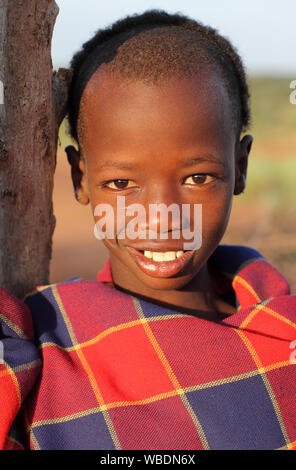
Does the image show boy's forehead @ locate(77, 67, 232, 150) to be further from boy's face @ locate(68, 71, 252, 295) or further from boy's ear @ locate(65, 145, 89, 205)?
boy's ear @ locate(65, 145, 89, 205)

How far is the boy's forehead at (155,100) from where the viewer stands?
1637mm

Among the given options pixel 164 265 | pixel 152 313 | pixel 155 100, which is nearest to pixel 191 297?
pixel 164 265

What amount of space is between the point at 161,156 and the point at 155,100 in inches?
6.7

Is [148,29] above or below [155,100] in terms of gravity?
above

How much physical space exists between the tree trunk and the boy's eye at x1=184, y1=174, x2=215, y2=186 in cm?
47

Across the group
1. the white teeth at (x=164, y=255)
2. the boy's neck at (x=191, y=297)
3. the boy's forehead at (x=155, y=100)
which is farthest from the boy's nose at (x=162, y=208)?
the boy's neck at (x=191, y=297)

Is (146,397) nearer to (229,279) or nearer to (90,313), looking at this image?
Result: (90,313)

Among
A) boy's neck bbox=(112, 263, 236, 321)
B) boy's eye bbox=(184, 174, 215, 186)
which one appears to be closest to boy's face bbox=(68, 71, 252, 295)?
boy's eye bbox=(184, 174, 215, 186)

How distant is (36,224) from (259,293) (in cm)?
82

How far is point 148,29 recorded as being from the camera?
184 centimetres

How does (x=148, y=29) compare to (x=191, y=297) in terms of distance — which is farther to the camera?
(x=191, y=297)

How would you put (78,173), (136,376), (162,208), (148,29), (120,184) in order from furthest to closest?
1. (78,173)
2. (148,29)
3. (120,184)
4. (162,208)
5. (136,376)

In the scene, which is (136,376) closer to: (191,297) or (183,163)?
(191,297)

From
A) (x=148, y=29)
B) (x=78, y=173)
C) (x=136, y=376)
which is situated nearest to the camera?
(x=136, y=376)
